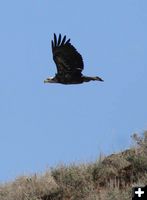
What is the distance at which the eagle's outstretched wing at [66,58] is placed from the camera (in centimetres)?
1366

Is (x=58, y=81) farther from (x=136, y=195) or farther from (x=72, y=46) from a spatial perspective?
(x=136, y=195)

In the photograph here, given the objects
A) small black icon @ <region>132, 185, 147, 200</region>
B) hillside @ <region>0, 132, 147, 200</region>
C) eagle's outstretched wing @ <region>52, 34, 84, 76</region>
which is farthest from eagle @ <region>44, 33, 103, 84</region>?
small black icon @ <region>132, 185, 147, 200</region>

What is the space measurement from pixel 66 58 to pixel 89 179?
4927 millimetres

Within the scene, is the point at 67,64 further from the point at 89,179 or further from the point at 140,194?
the point at 140,194

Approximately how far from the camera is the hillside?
922cm

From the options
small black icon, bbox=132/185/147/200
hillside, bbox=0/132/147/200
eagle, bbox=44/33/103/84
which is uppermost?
eagle, bbox=44/33/103/84

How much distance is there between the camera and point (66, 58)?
45.9 feet

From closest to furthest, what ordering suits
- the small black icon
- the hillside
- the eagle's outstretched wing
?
the small black icon < the hillside < the eagle's outstretched wing

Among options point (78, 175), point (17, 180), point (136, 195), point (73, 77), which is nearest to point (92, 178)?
point (78, 175)

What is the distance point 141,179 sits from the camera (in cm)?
886

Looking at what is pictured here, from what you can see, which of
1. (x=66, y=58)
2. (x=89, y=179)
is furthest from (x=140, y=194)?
(x=66, y=58)

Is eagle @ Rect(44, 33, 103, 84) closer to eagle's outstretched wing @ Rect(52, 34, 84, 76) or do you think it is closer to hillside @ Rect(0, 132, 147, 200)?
eagle's outstretched wing @ Rect(52, 34, 84, 76)

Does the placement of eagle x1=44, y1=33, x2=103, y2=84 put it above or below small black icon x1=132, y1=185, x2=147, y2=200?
above

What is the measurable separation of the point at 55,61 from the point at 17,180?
3915 mm
